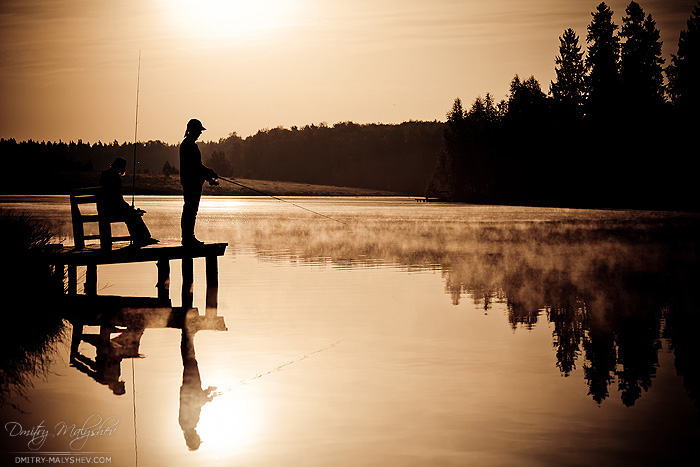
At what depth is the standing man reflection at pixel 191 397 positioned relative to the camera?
8258 millimetres

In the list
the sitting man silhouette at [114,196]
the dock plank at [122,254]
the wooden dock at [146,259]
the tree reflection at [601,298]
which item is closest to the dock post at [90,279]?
the wooden dock at [146,259]

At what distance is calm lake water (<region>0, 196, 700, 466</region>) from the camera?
7.86 m

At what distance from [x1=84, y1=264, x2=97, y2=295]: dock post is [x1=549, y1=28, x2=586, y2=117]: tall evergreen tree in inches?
3425

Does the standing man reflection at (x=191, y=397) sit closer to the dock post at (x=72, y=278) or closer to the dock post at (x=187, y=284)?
the dock post at (x=187, y=284)

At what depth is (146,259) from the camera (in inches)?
712

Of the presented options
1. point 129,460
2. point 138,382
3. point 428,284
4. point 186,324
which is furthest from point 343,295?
point 129,460

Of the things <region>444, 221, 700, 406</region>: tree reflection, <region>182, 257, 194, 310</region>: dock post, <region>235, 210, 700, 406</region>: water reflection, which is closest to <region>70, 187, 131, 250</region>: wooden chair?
<region>182, 257, 194, 310</region>: dock post

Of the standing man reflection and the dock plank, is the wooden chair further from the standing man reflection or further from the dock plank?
the standing man reflection

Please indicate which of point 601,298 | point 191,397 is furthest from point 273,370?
point 601,298

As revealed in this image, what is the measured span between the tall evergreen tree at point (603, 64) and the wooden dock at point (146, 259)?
78.7 meters

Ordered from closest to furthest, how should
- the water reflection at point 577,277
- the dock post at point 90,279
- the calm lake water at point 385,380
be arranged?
the calm lake water at point 385,380
the water reflection at point 577,277
the dock post at point 90,279

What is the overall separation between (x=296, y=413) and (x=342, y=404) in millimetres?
598

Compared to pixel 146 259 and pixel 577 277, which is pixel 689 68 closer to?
pixel 577 277

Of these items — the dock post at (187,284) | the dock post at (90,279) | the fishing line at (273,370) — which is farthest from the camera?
the dock post at (187,284)
